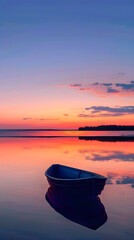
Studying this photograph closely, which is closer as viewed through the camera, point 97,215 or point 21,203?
point 97,215

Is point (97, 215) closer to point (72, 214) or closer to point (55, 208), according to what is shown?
point (72, 214)

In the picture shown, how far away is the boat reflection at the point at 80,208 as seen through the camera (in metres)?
10.2

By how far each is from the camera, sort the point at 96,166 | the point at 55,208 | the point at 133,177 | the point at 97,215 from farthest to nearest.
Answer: the point at 96,166, the point at 133,177, the point at 55,208, the point at 97,215

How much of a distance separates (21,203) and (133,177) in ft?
32.6

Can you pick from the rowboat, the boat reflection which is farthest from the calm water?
the rowboat

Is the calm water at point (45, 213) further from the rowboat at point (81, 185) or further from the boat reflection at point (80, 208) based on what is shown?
the rowboat at point (81, 185)

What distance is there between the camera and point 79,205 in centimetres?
1236

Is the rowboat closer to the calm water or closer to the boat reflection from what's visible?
the boat reflection

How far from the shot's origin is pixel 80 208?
11.9m

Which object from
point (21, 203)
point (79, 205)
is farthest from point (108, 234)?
point (21, 203)

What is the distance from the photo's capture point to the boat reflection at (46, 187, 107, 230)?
1020 centimetres

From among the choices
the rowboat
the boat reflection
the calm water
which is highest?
the rowboat

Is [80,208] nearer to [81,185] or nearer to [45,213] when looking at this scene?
[81,185]

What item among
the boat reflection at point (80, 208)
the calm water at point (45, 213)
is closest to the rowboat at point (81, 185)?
the boat reflection at point (80, 208)
